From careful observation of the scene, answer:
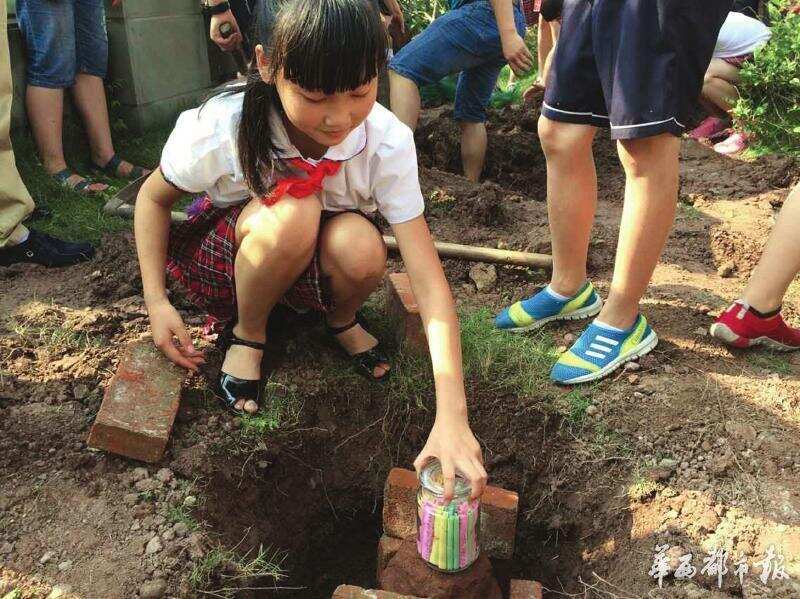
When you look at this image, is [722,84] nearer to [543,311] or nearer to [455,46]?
[455,46]

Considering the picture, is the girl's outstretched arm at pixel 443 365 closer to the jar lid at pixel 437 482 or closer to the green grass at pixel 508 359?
the jar lid at pixel 437 482

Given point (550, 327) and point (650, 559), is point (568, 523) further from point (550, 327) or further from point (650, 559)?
point (550, 327)

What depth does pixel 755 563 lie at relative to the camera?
1821 mm

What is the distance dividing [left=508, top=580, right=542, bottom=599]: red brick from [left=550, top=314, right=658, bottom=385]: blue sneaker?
29.1 inches

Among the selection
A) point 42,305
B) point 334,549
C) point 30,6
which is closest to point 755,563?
point 334,549

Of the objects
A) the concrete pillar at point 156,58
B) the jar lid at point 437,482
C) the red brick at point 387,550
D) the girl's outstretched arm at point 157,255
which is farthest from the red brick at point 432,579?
the concrete pillar at point 156,58

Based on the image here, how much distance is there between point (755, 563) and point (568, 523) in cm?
49

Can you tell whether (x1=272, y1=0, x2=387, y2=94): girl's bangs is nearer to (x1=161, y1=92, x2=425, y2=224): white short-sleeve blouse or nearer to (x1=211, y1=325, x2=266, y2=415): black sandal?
(x1=161, y1=92, x2=425, y2=224): white short-sleeve blouse

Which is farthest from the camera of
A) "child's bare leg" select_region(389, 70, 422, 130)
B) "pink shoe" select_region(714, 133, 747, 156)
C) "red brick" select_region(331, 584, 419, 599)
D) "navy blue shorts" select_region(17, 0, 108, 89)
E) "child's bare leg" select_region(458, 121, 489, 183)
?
"pink shoe" select_region(714, 133, 747, 156)

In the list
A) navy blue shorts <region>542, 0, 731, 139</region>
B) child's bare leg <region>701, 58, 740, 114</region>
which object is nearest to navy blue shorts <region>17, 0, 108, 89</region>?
navy blue shorts <region>542, 0, 731, 139</region>

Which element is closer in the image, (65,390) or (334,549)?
(65,390)

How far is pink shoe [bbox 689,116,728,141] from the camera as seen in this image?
16.1ft

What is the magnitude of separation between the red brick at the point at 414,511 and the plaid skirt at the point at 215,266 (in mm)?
567

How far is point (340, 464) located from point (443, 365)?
0.78 meters
